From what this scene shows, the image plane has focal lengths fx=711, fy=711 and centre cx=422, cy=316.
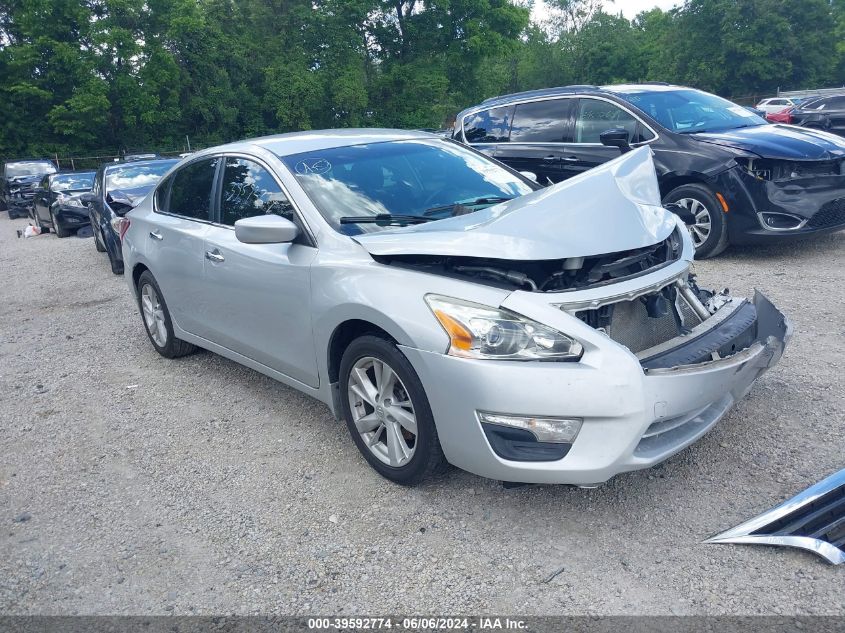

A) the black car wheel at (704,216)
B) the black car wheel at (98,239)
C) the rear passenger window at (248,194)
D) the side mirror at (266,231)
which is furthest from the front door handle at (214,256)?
the black car wheel at (98,239)

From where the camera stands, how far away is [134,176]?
1082 centimetres

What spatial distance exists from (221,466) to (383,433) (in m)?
1.04

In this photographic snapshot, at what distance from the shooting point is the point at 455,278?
310cm

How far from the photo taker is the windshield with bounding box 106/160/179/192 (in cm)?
1049

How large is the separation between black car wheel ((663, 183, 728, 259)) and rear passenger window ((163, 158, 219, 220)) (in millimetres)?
4726

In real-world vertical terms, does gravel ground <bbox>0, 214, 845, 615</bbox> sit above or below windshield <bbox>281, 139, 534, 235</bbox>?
below

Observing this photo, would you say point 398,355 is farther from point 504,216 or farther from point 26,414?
point 26,414

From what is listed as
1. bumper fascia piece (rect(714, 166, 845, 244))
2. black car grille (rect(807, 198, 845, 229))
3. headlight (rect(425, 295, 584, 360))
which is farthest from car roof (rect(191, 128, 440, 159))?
black car grille (rect(807, 198, 845, 229))

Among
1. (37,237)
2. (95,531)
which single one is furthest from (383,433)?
(37,237)

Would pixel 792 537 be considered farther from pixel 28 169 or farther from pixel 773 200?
pixel 28 169

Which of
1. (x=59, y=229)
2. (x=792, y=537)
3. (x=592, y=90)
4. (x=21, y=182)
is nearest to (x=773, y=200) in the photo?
(x=592, y=90)

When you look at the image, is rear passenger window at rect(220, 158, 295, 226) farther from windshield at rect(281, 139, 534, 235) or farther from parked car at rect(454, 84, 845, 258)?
parked car at rect(454, 84, 845, 258)

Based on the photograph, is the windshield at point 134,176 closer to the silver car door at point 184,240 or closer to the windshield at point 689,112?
the silver car door at point 184,240

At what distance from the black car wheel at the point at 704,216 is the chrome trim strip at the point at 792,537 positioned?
4.40 meters
